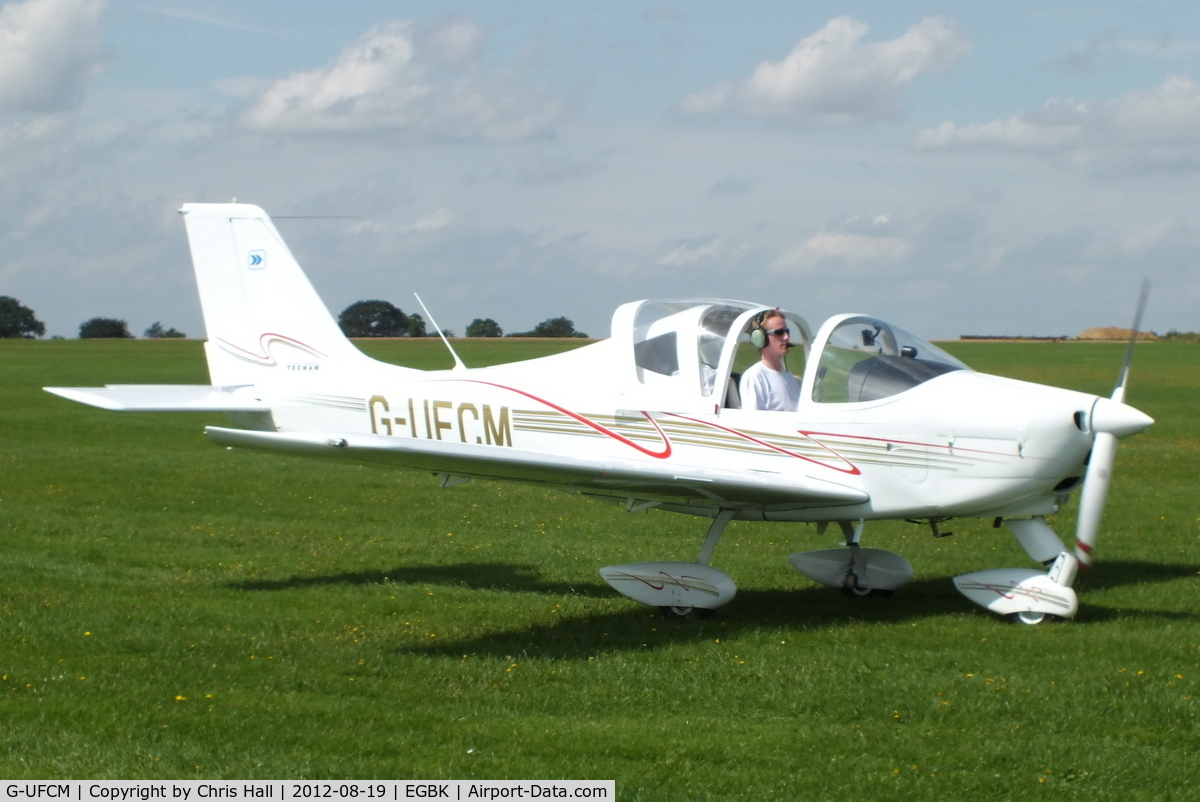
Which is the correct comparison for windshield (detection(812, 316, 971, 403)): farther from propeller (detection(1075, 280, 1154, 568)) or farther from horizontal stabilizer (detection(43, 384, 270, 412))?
horizontal stabilizer (detection(43, 384, 270, 412))

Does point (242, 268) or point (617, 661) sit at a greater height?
point (242, 268)

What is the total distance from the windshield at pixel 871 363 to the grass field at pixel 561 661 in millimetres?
1507

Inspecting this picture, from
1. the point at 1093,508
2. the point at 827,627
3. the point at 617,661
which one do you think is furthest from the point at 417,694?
the point at 1093,508

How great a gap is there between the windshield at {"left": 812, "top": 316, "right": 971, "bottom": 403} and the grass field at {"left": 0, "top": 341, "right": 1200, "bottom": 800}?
1.51 metres

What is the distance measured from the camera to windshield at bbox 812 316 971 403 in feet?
26.2

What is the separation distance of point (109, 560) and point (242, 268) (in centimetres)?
261

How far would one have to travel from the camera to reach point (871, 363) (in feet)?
26.5

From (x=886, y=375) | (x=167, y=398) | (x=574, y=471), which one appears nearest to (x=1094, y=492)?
(x=886, y=375)

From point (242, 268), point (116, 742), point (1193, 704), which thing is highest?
point (242, 268)

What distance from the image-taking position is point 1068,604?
7664 millimetres

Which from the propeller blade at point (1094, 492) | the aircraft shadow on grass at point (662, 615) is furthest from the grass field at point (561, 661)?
the propeller blade at point (1094, 492)

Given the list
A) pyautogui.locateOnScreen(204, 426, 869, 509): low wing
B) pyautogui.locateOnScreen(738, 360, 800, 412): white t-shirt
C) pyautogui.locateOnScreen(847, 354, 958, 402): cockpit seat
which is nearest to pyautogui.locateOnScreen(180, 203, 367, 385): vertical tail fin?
pyautogui.locateOnScreen(204, 426, 869, 509): low wing

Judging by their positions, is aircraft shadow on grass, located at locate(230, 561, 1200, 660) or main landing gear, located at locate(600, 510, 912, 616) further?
main landing gear, located at locate(600, 510, 912, 616)

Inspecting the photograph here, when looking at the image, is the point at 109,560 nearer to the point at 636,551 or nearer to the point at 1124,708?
the point at 636,551
